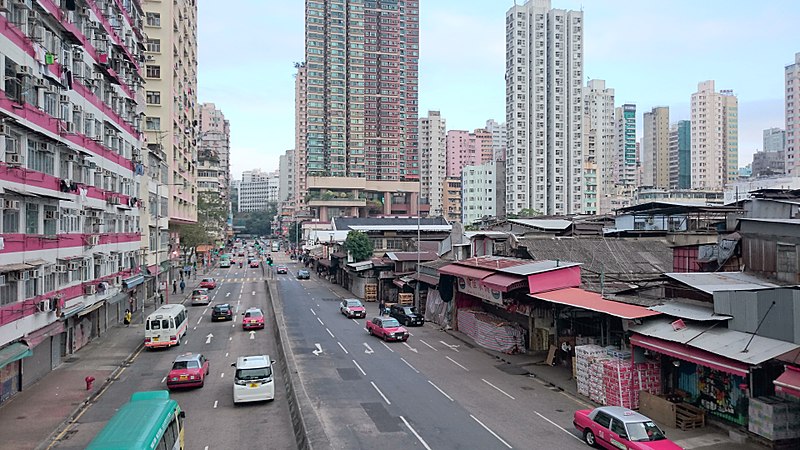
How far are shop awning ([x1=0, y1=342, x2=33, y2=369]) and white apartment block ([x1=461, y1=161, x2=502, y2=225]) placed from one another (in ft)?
450

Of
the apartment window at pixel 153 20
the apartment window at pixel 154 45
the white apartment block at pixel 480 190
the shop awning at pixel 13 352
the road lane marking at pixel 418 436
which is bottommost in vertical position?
the road lane marking at pixel 418 436

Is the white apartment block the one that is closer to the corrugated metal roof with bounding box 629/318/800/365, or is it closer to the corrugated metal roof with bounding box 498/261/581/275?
the corrugated metal roof with bounding box 498/261/581/275

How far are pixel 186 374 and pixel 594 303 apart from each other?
59.7 ft

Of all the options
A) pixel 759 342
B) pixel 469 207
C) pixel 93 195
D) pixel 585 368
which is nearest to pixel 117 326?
pixel 93 195

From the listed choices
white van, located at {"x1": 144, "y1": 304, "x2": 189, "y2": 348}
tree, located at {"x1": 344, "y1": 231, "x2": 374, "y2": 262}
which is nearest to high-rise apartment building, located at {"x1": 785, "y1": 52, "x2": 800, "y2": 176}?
tree, located at {"x1": 344, "y1": 231, "x2": 374, "y2": 262}

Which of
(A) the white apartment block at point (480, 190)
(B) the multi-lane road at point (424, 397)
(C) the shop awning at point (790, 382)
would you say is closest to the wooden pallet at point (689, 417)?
(B) the multi-lane road at point (424, 397)

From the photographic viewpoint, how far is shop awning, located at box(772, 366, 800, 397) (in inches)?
638

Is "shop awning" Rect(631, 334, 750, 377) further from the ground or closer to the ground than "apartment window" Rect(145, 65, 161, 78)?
closer to the ground

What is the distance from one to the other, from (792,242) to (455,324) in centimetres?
2544

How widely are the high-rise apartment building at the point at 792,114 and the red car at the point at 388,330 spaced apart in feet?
437

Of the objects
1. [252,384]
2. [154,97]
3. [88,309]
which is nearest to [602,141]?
[154,97]

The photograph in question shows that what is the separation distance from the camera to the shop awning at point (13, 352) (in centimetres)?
2169

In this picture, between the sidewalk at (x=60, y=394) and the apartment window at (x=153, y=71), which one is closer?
the sidewalk at (x=60, y=394)

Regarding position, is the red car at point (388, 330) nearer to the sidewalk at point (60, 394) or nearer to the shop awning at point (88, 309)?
the sidewalk at point (60, 394)
